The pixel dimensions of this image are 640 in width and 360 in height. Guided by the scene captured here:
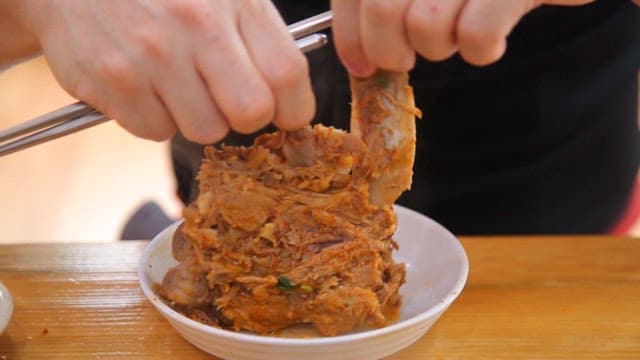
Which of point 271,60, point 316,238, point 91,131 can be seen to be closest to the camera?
point 271,60

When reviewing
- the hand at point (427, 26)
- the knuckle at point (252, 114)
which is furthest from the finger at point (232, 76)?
the hand at point (427, 26)

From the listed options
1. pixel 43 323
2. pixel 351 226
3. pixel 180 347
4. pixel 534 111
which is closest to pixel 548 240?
pixel 534 111

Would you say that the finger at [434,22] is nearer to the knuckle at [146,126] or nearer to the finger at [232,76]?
the finger at [232,76]

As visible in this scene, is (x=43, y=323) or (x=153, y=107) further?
(x=43, y=323)

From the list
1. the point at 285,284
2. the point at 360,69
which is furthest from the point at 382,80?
the point at 285,284

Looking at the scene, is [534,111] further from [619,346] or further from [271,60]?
[271,60]

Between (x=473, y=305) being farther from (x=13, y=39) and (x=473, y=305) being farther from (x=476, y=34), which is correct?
(x=13, y=39)
